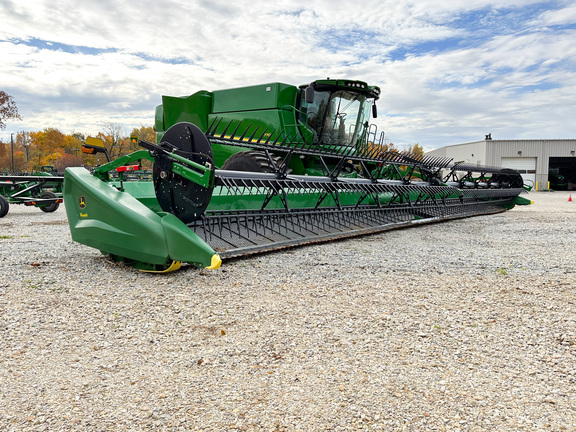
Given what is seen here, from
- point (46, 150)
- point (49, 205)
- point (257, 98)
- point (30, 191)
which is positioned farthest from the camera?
point (46, 150)

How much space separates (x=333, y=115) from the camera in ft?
29.7

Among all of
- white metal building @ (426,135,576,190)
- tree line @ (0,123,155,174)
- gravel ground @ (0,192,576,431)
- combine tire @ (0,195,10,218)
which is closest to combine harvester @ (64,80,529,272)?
gravel ground @ (0,192,576,431)

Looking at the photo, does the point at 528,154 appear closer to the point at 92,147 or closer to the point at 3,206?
the point at 3,206

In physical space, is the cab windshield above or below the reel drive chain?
above

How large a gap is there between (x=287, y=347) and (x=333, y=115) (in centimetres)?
724

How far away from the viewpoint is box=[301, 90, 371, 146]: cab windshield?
29.3 ft

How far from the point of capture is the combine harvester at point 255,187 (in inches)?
154

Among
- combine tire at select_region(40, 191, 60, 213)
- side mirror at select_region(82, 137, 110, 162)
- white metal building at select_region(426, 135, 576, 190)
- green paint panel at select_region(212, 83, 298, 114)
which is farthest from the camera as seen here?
white metal building at select_region(426, 135, 576, 190)

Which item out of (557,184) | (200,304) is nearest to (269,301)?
(200,304)

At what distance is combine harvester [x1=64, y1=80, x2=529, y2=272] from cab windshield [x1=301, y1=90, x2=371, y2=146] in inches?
0.8

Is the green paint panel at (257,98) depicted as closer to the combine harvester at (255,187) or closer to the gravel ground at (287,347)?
the combine harvester at (255,187)

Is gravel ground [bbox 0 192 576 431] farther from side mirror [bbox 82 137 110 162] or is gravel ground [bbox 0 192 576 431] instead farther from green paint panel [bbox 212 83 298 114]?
green paint panel [bbox 212 83 298 114]

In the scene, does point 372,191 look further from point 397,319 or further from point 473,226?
point 397,319

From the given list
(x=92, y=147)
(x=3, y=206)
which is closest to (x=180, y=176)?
(x=92, y=147)
